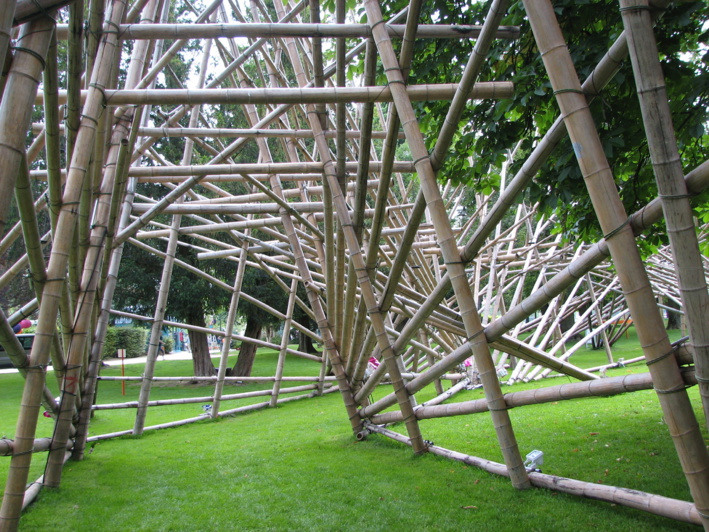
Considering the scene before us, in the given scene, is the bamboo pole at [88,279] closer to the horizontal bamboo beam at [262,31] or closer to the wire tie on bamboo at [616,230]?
the horizontal bamboo beam at [262,31]

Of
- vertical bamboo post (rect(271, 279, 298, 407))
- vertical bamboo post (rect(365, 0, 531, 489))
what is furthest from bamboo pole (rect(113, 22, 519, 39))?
vertical bamboo post (rect(271, 279, 298, 407))

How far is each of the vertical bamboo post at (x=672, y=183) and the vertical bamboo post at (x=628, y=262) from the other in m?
0.15

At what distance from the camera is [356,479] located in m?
4.83

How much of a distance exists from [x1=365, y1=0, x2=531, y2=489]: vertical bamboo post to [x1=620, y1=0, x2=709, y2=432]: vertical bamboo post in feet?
5.09

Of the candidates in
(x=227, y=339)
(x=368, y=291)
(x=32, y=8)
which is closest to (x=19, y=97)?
(x=32, y=8)

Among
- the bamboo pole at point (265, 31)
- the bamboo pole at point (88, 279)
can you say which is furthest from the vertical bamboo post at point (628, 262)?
the bamboo pole at point (88, 279)

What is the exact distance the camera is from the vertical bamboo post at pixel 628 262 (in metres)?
2.39

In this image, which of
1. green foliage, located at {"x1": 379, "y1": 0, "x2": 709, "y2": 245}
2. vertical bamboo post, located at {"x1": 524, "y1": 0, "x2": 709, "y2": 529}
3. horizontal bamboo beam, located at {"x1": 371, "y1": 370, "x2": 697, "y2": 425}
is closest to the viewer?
vertical bamboo post, located at {"x1": 524, "y1": 0, "x2": 709, "y2": 529}

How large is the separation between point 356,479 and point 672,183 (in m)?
3.61

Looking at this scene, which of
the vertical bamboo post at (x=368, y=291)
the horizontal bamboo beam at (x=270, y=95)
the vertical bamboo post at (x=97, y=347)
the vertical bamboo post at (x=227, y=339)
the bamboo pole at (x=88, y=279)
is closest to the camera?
the horizontal bamboo beam at (x=270, y=95)

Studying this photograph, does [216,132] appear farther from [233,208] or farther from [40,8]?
[40,8]

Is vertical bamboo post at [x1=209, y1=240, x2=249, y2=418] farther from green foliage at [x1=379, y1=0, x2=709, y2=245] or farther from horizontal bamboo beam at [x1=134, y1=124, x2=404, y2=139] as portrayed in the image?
green foliage at [x1=379, y1=0, x2=709, y2=245]

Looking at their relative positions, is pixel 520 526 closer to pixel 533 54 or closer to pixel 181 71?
pixel 533 54

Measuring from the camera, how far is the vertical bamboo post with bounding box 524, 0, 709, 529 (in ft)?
7.83
